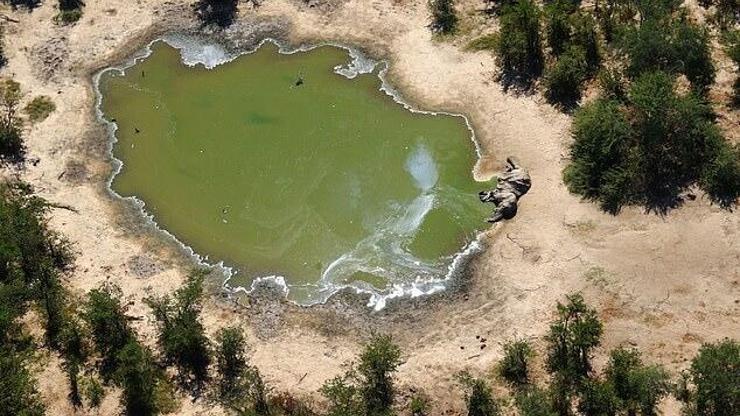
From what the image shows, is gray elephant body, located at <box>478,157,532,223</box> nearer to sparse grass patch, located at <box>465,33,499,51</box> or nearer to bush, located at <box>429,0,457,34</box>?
sparse grass patch, located at <box>465,33,499,51</box>

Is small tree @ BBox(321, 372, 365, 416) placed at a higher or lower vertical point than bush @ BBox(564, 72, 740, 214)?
lower

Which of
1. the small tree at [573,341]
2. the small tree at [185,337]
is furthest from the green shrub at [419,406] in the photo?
the small tree at [185,337]

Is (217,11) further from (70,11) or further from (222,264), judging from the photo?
(222,264)

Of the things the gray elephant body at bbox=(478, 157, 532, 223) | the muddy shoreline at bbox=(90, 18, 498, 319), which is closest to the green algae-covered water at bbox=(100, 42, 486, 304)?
the muddy shoreline at bbox=(90, 18, 498, 319)

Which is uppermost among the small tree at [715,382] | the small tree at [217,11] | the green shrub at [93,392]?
the small tree at [715,382]

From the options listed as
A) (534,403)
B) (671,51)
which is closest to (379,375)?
(534,403)

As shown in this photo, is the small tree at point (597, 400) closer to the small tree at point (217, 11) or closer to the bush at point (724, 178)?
the bush at point (724, 178)
